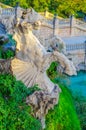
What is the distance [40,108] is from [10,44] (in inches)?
54.9

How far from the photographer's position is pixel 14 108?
8688 millimetres

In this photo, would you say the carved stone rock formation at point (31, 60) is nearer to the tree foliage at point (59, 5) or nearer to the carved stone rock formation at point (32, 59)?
the carved stone rock formation at point (32, 59)

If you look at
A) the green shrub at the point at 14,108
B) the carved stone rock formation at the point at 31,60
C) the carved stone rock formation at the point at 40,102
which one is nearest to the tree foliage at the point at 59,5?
the carved stone rock formation at the point at 31,60

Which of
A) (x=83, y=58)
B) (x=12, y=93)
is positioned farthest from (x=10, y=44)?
(x=83, y=58)

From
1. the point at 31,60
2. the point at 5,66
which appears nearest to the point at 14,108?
the point at 5,66

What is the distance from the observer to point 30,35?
985cm

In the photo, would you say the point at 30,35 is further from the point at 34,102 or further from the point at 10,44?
the point at 34,102

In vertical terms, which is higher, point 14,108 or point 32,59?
point 32,59

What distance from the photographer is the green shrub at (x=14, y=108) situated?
8469 millimetres

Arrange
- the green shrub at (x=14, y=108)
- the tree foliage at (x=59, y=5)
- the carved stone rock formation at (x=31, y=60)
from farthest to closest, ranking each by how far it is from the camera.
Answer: the tree foliage at (x=59, y=5)
the carved stone rock formation at (x=31, y=60)
the green shrub at (x=14, y=108)

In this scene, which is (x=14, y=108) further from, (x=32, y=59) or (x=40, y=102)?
(x=32, y=59)

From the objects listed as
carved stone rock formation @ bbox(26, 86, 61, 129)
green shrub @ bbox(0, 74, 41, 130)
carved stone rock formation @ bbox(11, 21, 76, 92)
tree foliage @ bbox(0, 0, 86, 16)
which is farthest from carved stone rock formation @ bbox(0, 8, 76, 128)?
tree foliage @ bbox(0, 0, 86, 16)

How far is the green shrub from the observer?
8469 mm

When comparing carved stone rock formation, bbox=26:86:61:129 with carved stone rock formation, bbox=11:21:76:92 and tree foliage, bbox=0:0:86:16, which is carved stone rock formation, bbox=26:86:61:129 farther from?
tree foliage, bbox=0:0:86:16
